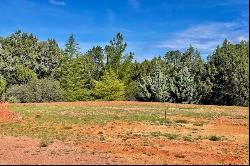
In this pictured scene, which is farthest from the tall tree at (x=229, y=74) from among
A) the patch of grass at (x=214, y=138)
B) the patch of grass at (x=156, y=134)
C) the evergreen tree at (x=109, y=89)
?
the patch of grass at (x=214, y=138)

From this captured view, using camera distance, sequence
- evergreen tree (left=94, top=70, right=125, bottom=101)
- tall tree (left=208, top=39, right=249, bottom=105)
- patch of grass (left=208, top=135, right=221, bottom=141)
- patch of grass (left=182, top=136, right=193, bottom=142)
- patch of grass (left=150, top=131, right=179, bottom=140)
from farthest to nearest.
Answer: evergreen tree (left=94, top=70, right=125, bottom=101) → tall tree (left=208, top=39, right=249, bottom=105) → patch of grass (left=150, top=131, right=179, bottom=140) → patch of grass (left=208, top=135, right=221, bottom=141) → patch of grass (left=182, top=136, right=193, bottom=142)

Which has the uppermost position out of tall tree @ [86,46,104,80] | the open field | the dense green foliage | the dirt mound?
tall tree @ [86,46,104,80]

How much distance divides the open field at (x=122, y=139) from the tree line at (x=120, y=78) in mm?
27300

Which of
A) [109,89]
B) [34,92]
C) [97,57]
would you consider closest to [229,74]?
[109,89]

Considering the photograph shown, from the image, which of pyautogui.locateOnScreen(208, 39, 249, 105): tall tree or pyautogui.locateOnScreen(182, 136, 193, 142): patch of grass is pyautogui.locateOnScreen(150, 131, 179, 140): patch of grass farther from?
pyautogui.locateOnScreen(208, 39, 249, 105): tall tree

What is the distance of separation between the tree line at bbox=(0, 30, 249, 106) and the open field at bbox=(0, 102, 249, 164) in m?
27.3

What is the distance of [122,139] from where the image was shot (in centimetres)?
2761

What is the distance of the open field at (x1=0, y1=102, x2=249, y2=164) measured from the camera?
20344mm

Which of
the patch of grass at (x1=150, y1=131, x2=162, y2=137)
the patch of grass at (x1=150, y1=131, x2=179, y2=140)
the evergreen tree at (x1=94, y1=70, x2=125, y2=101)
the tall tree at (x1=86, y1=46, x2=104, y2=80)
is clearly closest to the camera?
the patch of grass at (x1=150, y1=131, x2=179, y2=140)

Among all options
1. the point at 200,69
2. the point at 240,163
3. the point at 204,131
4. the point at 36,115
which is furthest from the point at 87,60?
the point at 240,163

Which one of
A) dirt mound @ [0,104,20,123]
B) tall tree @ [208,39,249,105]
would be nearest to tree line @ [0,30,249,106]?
tall tree @ [208,39,249,105]

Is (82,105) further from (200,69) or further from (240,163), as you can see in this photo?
(240,163)

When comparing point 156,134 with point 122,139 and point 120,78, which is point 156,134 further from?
point 120,78

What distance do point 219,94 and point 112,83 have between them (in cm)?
1691
